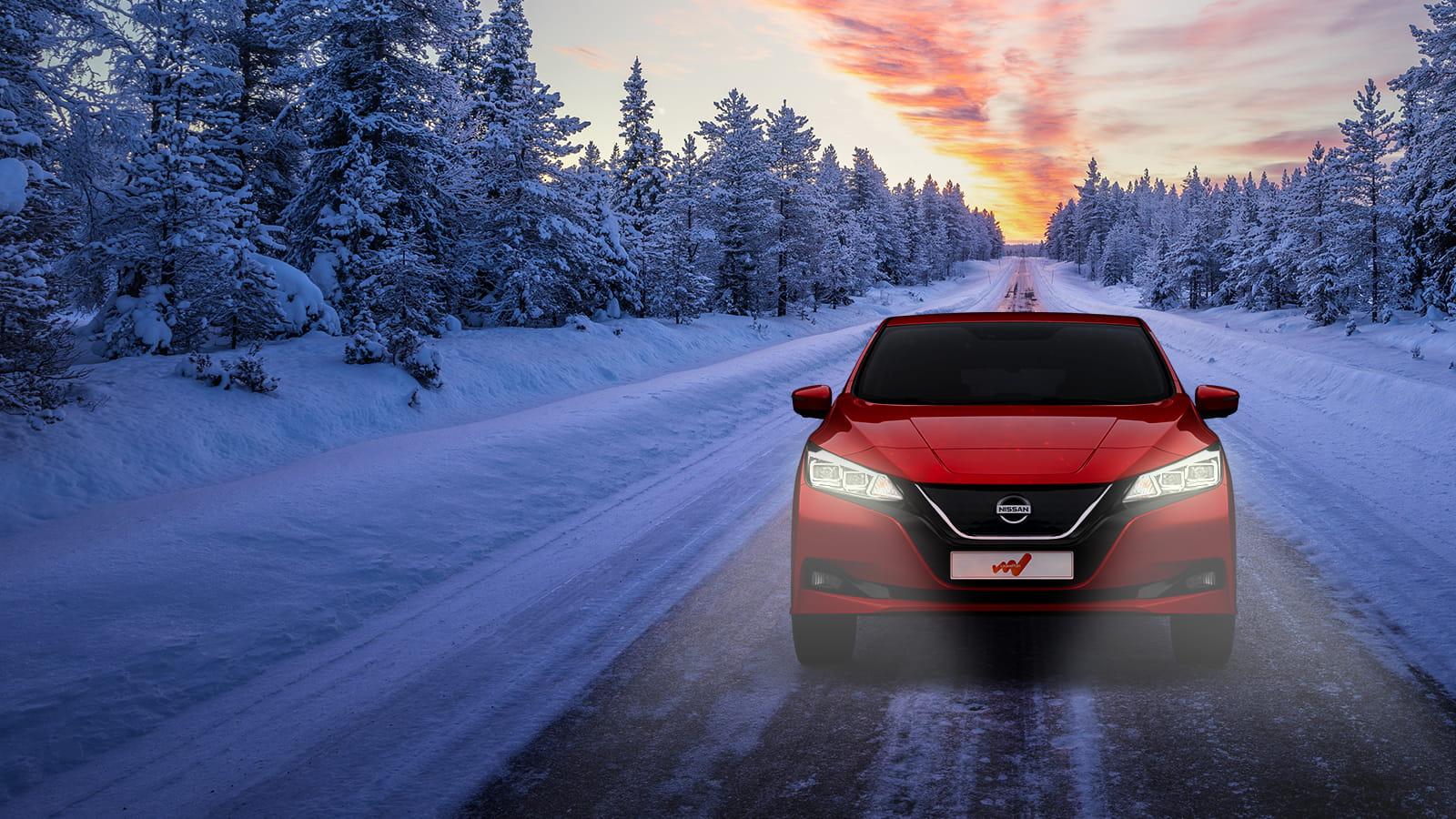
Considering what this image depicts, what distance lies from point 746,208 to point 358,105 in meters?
23.1

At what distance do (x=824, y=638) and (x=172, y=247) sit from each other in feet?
49.7

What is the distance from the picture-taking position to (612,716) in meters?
3.88

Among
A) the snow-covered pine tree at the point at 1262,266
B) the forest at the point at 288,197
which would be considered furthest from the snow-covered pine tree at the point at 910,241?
the forest at the point at 288,197

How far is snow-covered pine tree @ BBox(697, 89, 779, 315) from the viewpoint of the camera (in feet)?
135

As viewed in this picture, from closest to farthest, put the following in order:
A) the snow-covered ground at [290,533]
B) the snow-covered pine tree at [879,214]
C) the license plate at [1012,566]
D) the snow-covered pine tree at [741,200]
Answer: the license plate at [1012,566] → the snow-covered ground at [290,533] → the snow-covered pine tree at [741,200] → the snow-covered pine tree at [879,214]

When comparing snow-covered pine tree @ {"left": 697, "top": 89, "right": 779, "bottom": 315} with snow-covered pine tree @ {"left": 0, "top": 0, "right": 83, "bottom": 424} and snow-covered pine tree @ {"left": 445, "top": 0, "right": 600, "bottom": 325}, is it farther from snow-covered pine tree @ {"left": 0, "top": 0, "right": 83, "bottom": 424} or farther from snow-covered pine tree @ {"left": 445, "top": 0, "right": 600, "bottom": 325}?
snow-covered pine tree @ {"left": 0, "top": 0, "right": 83, "bottom": 424}

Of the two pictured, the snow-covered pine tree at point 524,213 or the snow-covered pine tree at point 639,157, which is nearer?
the snow-covered pine tree at point 524,213

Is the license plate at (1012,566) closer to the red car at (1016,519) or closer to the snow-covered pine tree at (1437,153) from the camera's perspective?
the red car at (1016,519)

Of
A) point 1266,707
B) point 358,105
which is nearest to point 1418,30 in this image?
point 358,105

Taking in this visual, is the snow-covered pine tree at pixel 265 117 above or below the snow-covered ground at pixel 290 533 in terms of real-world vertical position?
above

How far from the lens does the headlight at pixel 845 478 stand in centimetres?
391

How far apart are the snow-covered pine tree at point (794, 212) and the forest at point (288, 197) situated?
6.98 meters

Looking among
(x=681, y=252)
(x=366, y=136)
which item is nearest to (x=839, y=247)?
(x=681, y=252)

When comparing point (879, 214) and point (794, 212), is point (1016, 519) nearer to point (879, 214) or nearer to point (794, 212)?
point (794, 212)
